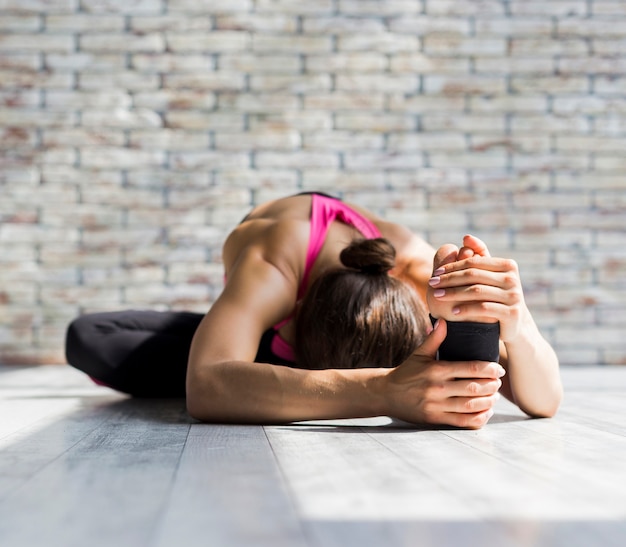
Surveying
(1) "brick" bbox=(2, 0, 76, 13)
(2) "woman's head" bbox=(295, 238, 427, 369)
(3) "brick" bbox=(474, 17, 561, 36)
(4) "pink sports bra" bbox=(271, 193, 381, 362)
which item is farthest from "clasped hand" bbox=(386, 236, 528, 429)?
(1) "brick" bbox=(2, 0, 76, 13)

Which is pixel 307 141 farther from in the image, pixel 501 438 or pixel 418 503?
pixel 418 503

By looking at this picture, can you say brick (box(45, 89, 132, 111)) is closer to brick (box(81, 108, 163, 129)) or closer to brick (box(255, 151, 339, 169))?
brick (box(81, 108, 163, 129))

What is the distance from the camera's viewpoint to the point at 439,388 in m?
1.20

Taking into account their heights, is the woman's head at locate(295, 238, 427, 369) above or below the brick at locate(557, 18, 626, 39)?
below

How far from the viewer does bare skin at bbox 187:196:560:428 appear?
1168 millimetres

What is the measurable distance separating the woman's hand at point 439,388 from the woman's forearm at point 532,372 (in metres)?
0.12

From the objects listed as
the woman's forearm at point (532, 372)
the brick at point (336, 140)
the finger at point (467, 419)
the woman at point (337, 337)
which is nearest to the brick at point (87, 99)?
the brick at point (336, 140)

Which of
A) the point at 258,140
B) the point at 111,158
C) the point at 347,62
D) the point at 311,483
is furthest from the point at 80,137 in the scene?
the point at 311,483

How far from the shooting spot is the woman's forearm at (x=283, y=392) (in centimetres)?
126

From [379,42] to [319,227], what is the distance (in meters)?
1.94

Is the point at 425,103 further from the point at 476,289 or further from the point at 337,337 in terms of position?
the point at 476,289

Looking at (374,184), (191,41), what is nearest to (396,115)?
(374,184)

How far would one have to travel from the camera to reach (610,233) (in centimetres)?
338

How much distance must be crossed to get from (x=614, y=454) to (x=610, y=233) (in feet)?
8.24
